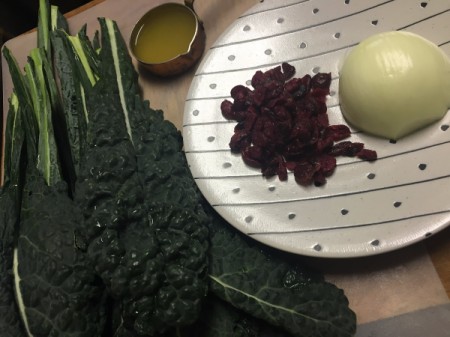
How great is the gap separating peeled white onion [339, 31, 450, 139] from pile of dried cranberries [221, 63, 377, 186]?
0.09 m

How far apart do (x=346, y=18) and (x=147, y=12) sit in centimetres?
75

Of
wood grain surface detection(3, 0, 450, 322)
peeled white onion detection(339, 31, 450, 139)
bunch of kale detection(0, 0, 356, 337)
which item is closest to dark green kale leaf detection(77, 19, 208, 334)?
bunch of kale detection(0, 0, 356, 337)

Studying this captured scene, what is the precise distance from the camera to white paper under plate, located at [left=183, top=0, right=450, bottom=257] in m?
1.16

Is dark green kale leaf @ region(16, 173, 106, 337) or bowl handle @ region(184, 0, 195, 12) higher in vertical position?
bowl handle @ region(184, 0, 195, 12)

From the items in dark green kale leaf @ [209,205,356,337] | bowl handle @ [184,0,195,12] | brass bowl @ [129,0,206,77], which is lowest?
dark green kale leaf @ [209,205,356,337]

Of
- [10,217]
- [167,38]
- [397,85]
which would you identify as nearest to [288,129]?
[397,85]

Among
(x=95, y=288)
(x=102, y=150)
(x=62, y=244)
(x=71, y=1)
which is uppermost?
(x=71, y=1)

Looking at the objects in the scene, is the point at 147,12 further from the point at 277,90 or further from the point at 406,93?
the point at 406,93

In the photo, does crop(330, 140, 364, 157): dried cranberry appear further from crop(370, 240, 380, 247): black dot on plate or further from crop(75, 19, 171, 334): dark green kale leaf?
crop(75, 19, 171, 334): dark green kale leaf

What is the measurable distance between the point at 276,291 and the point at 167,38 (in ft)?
3.44

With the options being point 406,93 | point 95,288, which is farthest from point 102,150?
point 406,93

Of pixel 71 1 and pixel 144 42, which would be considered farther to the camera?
pixel 71 1

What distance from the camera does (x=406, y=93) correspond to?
1260mm

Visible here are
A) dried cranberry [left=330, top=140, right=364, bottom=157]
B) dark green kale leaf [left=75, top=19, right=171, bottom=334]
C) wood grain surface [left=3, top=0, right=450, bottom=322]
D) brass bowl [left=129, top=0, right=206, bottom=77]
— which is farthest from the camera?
brass bowl [left=129, top=0, right=206, bottom=77]
